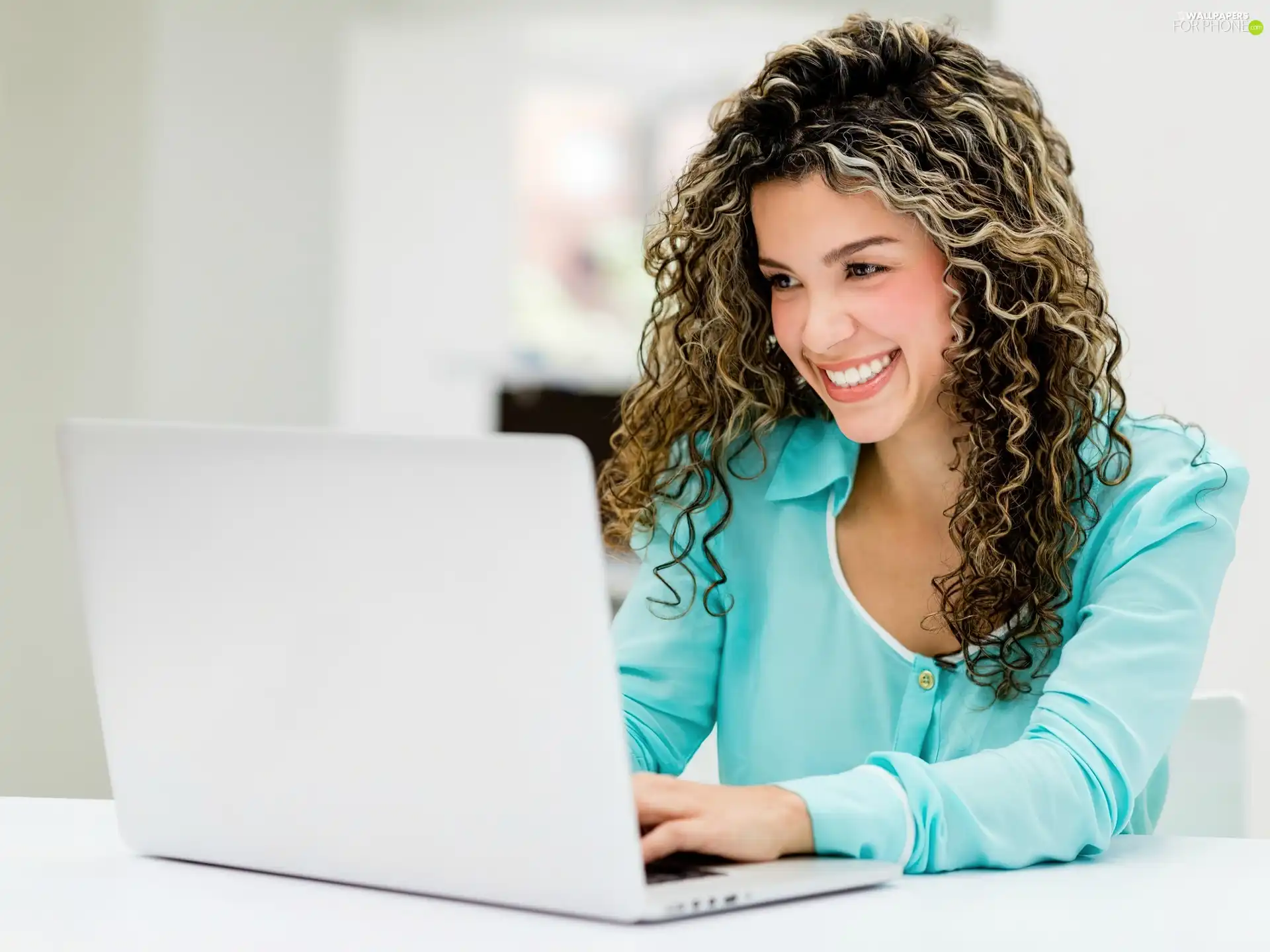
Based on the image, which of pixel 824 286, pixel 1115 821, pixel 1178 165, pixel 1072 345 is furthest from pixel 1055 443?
pixel 1178 165

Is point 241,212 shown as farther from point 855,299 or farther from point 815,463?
point 855,299

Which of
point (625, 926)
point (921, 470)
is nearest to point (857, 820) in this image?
point (625, 926)

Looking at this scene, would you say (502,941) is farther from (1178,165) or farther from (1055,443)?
(1178,165)

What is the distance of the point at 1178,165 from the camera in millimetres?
2088

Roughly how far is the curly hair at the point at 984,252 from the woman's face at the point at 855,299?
0.07 ft

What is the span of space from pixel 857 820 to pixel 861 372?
0.51m

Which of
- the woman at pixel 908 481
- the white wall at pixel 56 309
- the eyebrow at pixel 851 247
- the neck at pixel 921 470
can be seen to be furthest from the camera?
the white wall at pixel 56 309

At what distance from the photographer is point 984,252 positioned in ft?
4.48

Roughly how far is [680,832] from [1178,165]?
1.51 metres

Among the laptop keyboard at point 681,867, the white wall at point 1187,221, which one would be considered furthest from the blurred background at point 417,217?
the laptop keyboard at point 681,867

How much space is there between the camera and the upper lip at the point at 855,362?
138 cm

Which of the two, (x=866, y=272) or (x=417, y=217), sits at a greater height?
(x=417, y=217)

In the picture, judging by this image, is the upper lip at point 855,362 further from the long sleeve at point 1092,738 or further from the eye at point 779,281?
the long sleeve at point 1092,738

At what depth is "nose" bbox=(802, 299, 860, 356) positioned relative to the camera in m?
1.35
